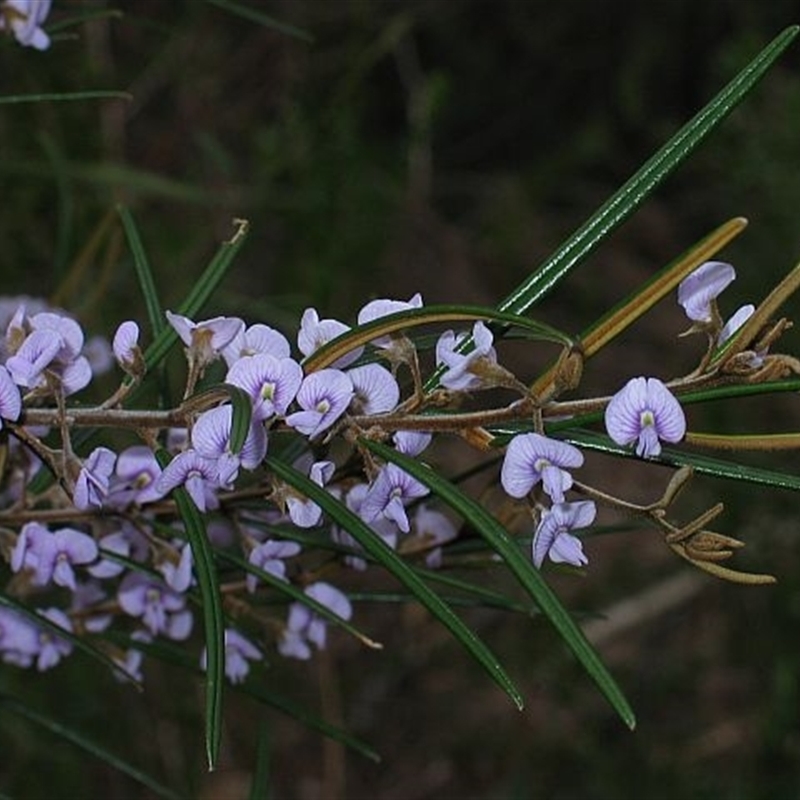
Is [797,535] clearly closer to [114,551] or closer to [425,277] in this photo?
[425,277]

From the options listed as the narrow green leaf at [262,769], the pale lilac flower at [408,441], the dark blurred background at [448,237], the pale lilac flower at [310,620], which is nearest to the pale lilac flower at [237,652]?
the pale lilac flower at [310,620]

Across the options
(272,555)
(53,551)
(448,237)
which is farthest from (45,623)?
(448,237)

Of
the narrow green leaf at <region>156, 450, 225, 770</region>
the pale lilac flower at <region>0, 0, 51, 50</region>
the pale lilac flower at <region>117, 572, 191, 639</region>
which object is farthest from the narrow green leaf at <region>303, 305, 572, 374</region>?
the pale lilac flower at <region>0, 0, 51, 50</region>

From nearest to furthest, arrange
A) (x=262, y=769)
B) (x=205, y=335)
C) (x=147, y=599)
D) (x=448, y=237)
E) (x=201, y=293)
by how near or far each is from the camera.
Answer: (x=205, y=335) < (x=201, y=293) < (x=147, y=599) < (x=262, y=769) < (x=448, y=237)

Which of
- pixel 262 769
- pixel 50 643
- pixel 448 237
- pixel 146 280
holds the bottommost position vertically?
pixel 448 237

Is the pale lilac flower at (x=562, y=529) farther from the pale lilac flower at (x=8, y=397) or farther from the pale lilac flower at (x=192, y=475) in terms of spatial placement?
the pale lilac flower at (x=8, y=397)

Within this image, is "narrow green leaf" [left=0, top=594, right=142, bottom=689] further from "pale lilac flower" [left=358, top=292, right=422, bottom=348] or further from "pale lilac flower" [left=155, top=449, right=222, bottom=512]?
"pale lilac flower" [left=358, top=292, right=422, bottom=348]

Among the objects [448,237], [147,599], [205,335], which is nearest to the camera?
[205,335]

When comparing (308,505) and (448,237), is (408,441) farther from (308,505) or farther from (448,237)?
(448,237)
